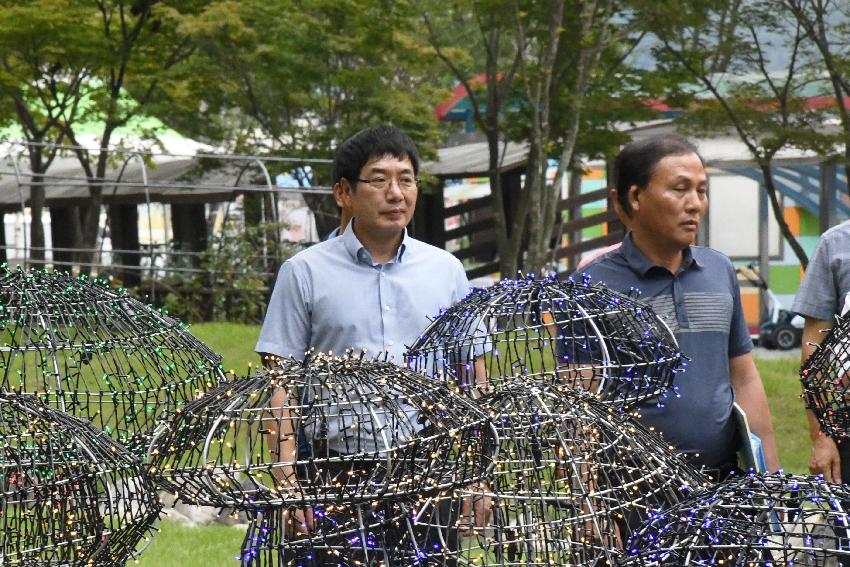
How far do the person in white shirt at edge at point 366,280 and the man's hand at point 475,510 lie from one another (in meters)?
0.45

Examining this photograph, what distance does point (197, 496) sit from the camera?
2672mm

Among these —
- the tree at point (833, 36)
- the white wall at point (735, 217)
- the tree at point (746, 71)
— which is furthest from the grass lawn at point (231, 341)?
the white wall at point (735, 217)

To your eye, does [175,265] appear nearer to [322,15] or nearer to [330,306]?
[322,15]

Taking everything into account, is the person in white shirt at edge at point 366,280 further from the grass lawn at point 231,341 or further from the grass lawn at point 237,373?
the grass lawn at point 231,341

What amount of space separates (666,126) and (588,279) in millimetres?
13943

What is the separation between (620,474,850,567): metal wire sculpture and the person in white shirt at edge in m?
1.17

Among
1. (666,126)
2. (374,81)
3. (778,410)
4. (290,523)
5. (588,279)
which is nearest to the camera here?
(290,523)

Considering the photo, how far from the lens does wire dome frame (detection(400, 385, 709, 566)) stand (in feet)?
9.46

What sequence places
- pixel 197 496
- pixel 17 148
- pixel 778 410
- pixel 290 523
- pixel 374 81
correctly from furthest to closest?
pixel 17 148 → pixel 374 81 → pixel 778 410 → pixel 290 523 → pixel 197 496

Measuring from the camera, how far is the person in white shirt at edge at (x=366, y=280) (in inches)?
139

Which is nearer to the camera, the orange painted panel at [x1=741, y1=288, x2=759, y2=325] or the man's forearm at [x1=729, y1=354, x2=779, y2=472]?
the man's forearm at [x1=729, y1=354, x2=779, y2=472]

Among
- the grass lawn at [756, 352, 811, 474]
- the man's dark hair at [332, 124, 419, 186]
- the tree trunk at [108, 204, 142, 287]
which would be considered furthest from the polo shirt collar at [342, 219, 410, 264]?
the tree trunk at [108, 204, 142, 287]

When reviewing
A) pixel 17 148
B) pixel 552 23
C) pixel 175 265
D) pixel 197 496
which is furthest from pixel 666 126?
pixel 197 496

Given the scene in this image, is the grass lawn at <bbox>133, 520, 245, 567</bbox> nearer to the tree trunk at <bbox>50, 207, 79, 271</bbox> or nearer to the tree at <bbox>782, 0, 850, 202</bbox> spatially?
the tree at <bbox>782, 0, 850, 202</bbox>
